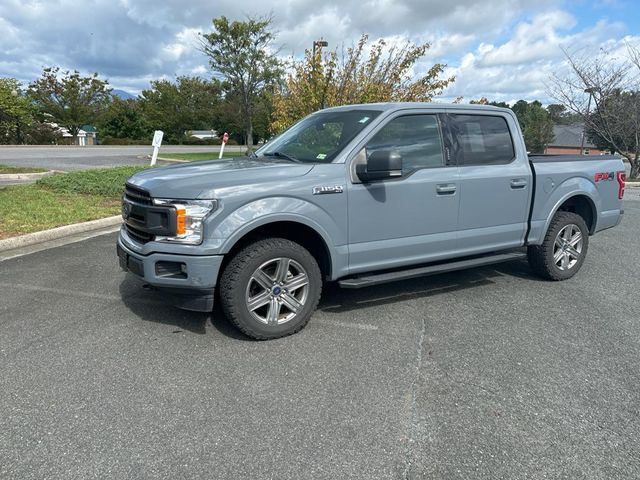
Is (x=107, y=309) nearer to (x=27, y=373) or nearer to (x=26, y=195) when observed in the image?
(x=27, y=373)

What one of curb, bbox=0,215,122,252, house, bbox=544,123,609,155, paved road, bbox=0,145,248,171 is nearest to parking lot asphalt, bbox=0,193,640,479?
curb, bbox=0,215,122,252

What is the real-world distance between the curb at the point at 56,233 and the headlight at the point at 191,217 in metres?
4.08

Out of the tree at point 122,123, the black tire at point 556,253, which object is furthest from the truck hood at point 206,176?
the tree at point 122,123

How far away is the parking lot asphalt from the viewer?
2.49 meters

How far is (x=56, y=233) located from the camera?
707 cm

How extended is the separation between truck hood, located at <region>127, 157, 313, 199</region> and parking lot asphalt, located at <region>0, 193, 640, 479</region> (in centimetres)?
117

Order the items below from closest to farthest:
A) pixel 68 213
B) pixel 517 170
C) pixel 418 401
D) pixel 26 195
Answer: pixel 418 401 < pixel 517 170 < pixel 68 213 < pixel 26 195

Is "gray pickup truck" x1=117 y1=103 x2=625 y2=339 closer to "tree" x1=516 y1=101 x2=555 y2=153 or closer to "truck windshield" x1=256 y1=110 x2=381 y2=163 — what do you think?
"truck windshield" x1=256 y1=110 x2=381 y2=163

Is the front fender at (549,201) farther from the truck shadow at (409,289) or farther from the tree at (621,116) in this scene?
the tree at (621,116)

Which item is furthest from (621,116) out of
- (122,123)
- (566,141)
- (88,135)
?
(566,141)

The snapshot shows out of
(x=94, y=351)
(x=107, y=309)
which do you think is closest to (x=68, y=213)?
(x=107, y=309)

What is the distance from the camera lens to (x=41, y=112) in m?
42.4

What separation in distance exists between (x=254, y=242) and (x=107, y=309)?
166 cm

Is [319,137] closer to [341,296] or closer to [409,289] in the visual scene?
[341,296]
